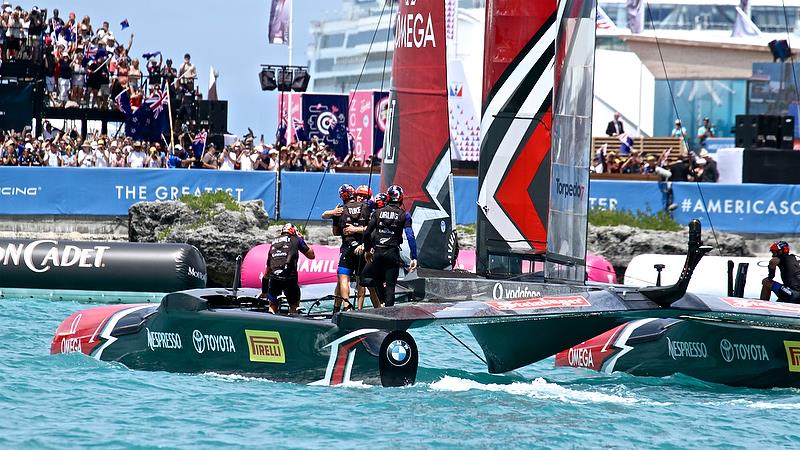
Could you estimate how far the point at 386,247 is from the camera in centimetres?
1405

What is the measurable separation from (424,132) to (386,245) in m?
3.33

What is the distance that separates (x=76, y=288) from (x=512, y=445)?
11.7 metres

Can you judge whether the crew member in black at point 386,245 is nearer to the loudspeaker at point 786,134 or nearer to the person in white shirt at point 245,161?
the person in white shirt at point 245,161

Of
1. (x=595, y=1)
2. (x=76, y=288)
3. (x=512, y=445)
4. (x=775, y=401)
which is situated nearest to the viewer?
(x=512, y=445)

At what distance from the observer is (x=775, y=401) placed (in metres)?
13.0

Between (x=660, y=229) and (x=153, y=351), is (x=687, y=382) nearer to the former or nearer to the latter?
(x=153, y=351)

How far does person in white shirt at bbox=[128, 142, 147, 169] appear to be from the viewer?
2569 centimetres

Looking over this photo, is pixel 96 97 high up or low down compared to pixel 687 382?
up

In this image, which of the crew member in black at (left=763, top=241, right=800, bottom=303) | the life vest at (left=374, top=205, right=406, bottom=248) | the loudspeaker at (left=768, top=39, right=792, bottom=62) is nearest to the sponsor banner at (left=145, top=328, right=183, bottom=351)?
the life vest at (left=374, top=205, right=406, bottom=248)

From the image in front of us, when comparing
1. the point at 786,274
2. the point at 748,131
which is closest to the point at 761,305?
the point at 786,274

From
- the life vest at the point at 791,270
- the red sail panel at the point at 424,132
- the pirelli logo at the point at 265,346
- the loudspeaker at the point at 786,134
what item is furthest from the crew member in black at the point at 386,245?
the loudspeaker at the point at 786,134

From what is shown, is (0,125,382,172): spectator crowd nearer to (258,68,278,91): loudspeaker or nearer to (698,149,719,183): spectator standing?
(258,68,278,91): loudspeaker

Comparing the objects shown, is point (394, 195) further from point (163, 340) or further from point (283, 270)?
point (163, 340)

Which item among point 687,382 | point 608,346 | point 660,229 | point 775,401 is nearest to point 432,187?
point 608,346
